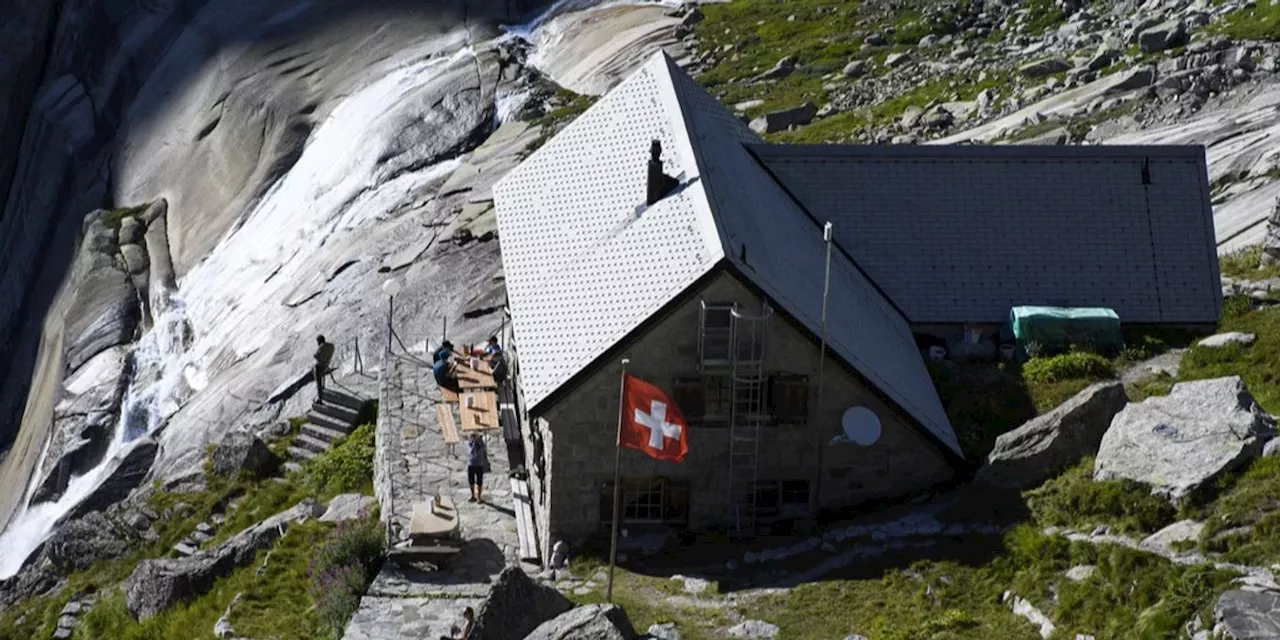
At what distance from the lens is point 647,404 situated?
2912cm

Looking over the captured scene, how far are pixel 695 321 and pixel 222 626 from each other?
11251 millimetres

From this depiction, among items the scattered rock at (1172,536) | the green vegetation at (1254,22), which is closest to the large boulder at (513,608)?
the scattered rock at (1172,536)

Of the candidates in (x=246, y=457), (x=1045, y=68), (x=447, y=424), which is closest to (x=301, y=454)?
(x=246, y=457)

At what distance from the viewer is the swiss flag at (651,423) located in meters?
28.9

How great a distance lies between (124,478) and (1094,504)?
33364 mm

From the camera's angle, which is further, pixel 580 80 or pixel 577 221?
pixel 580 80

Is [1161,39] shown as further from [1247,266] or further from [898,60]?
[1247,266]

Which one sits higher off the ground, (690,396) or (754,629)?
(690,396)

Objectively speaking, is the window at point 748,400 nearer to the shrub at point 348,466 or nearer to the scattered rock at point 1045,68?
the shrub at point 348,466

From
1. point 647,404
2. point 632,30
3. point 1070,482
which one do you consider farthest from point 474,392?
point 632,30

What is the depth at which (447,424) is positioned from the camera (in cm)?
3984

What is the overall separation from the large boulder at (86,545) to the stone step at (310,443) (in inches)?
199

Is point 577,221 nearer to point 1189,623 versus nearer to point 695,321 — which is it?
point 695,321

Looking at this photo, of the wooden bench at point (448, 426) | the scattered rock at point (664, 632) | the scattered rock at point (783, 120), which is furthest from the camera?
the scattered rock at point (783, 120)
